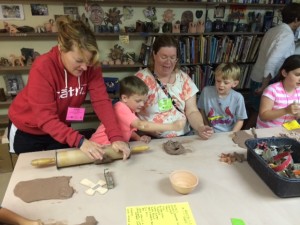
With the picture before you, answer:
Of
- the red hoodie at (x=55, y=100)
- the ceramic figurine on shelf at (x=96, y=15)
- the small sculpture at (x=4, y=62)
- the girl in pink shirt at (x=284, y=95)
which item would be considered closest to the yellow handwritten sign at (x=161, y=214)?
the red hoodie at (x=55, y=100)

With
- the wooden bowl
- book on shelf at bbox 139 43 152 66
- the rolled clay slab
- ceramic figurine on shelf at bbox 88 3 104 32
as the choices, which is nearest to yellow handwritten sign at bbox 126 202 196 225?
the wooden bowl

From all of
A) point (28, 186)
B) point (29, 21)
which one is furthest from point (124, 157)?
point (29, 21)

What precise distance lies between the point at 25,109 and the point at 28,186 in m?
0.48

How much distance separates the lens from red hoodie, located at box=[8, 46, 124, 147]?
1.22m

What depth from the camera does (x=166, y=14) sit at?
10.2 feet

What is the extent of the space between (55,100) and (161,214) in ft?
2.56

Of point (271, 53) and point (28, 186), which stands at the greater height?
point (271, 53)

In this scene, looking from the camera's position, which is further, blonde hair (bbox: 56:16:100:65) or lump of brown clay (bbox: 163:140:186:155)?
lump of brown clay (bbox: 163:140:186:155)

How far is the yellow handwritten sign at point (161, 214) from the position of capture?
3.04 ft

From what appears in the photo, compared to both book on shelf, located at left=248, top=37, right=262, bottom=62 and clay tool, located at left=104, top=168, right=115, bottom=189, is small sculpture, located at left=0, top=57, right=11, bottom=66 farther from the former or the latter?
book on shelf, located at left=248, top=37, right=262, bottom=62

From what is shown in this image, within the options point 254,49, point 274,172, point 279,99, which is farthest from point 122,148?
point 254,49

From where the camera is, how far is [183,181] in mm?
1114

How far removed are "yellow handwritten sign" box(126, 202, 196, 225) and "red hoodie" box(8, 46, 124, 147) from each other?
456 millimetres

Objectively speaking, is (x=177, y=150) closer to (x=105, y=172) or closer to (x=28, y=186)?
(x=105, y=172)
